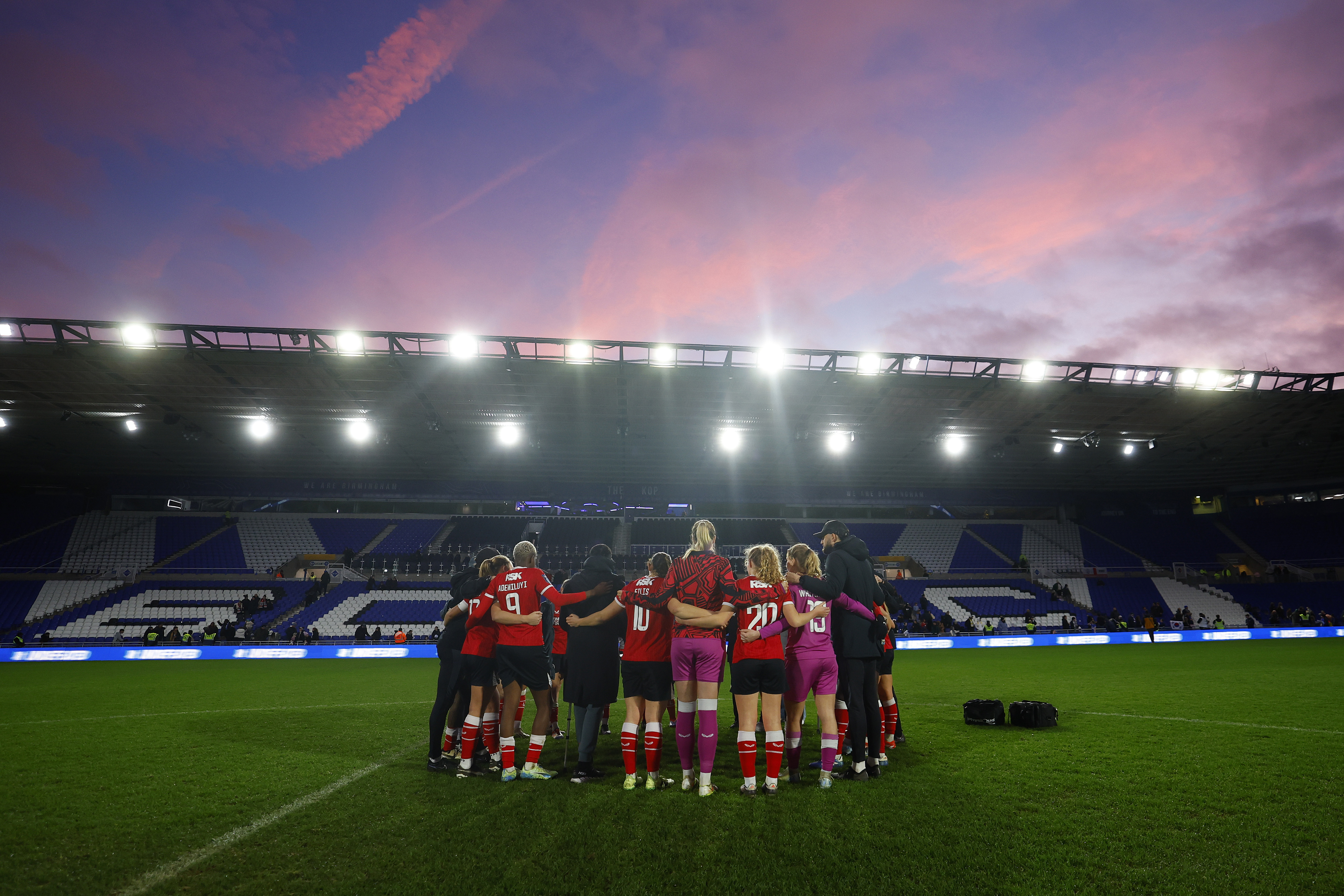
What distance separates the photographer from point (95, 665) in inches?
713

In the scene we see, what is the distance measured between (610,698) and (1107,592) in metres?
37.7

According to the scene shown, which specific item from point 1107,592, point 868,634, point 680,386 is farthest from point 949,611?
point 868,634

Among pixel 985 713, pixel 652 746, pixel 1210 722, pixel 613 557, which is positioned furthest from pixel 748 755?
pixel 613 557

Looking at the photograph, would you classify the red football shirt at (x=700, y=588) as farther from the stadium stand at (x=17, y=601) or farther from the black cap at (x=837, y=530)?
the stadium stand at (x=17, y=601)

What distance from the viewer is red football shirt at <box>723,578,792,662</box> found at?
4.99m

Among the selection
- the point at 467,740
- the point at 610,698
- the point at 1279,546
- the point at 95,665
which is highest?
the point at 1279,546

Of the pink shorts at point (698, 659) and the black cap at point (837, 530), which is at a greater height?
the black cap at point (837, 530)

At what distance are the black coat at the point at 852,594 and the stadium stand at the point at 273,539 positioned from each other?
35.2 meters

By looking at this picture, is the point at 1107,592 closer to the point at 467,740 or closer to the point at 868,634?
the point at 868,634

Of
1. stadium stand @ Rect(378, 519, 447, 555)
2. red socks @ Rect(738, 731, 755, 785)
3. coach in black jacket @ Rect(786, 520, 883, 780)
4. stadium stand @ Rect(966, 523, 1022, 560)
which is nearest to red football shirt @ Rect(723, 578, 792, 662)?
coach in black jacket @ Rect(786, 520, 883, 780)

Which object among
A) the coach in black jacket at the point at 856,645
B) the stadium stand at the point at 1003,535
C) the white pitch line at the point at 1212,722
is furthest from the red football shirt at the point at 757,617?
the stadium stand at the point at 1003,535

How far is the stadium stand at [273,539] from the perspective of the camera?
32.5m

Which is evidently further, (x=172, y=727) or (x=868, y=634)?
(x=172, y=727)

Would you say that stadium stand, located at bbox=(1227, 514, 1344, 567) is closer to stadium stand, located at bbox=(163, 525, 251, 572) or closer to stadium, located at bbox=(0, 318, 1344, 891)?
stadium, located at bbox=(0, 318, 1344, 891)
